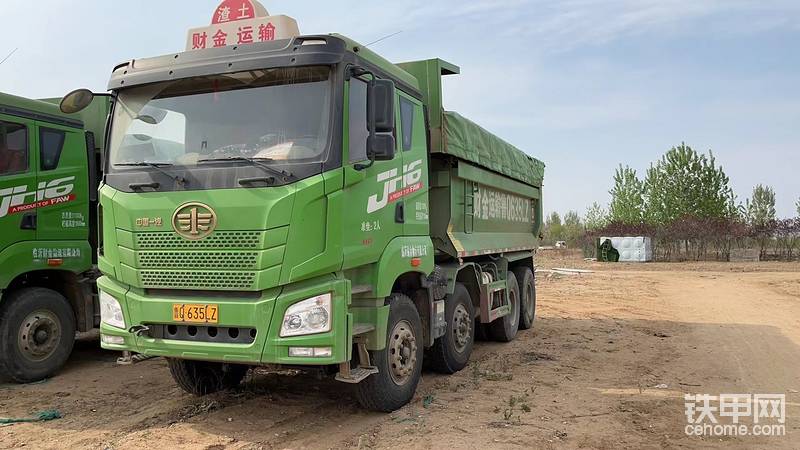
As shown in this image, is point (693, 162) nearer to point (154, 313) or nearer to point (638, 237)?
point (638, 237)

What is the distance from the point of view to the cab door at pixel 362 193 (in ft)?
15.6

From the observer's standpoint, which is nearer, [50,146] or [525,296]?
[50,146]

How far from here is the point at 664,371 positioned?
7.38 meters

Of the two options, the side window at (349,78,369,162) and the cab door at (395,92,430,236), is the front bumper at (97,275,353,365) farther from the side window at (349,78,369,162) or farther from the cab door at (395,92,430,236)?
the cab door at (395,92,430,236)

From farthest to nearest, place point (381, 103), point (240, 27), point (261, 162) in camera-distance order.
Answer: point (240, 27) → point (381, 103) → point (261, 162)

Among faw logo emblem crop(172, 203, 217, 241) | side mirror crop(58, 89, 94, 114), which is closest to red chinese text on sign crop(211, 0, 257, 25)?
side mirror crop(58, 89, 94, 114)

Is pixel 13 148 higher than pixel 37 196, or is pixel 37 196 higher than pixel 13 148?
pixel 13 148

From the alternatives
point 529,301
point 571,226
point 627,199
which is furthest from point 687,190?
point 529,301

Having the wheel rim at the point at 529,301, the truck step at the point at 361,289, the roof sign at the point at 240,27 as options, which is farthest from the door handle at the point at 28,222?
the wheel rim at the point at 529,301

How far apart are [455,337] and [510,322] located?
2691 mm

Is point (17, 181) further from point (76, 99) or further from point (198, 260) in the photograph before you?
point (198, 260)

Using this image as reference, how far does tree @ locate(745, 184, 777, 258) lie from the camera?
Answer: 120 feet

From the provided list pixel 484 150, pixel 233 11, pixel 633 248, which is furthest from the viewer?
pixel 633 248

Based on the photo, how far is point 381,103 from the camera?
15.8ft
